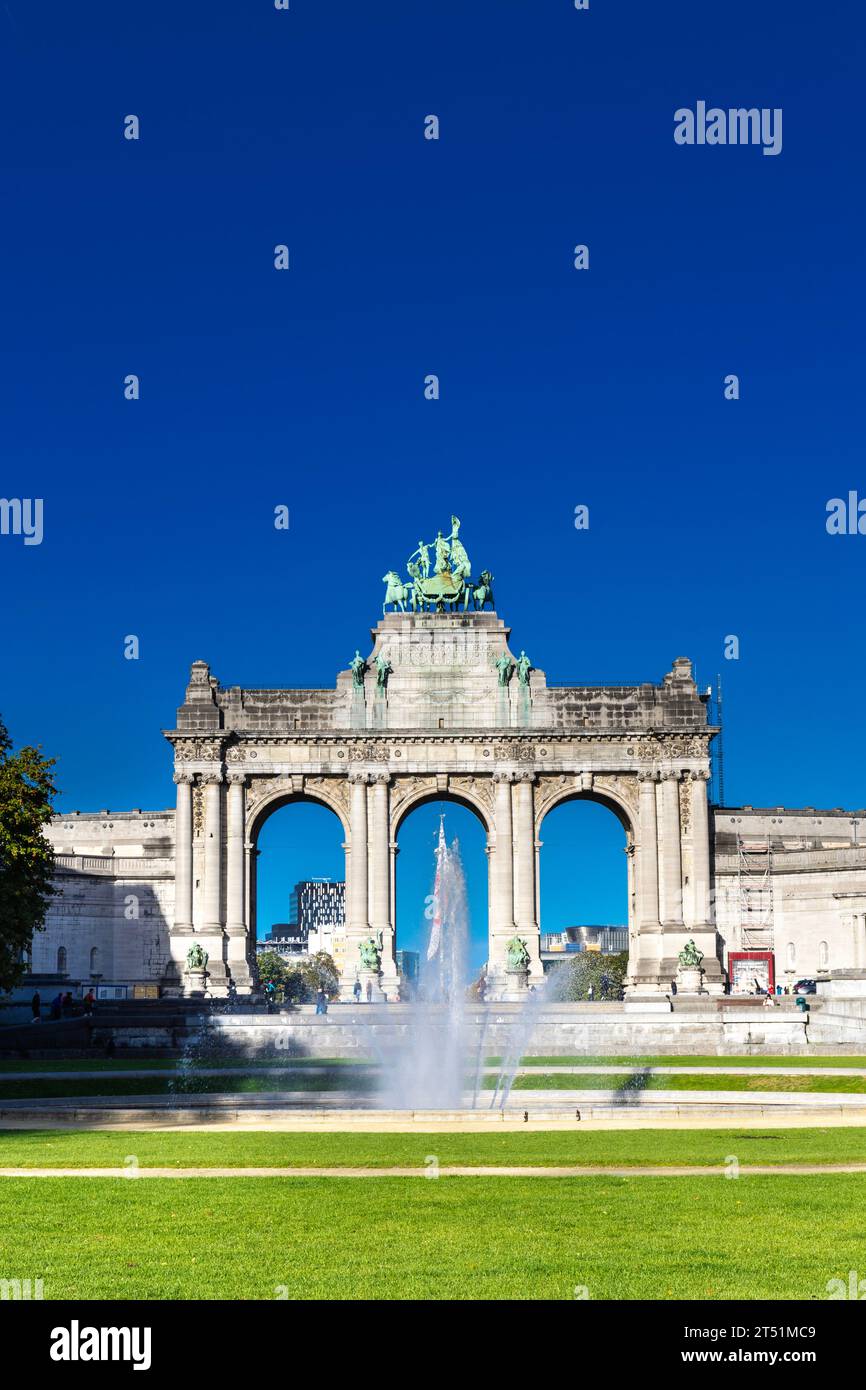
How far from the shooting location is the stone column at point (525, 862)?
7925cm

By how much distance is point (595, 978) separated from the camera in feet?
342

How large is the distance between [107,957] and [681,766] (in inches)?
1408

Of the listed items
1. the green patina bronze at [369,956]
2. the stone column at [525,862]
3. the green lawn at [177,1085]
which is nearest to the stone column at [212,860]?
the green patina bronze at [369,956]

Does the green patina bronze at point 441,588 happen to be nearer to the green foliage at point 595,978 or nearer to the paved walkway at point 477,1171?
the green foliage at point 595,978

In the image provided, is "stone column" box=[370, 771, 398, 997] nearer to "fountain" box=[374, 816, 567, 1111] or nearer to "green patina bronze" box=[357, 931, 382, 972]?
"green patina bronze" box=[357, 931, 382, 972]

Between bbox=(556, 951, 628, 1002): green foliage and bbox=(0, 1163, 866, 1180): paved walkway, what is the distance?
5636cm

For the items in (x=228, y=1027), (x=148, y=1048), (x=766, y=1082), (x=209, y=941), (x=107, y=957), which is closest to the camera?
(x=766, y=1082)

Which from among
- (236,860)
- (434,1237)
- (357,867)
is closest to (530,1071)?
(434,1237)

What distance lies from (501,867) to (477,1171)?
57830mm

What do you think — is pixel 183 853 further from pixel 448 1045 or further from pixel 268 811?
pixel 448 1045

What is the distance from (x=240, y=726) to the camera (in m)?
81.1

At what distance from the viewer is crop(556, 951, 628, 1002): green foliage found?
88.5 m

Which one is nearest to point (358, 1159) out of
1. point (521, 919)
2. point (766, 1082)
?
point (766, 1082)
